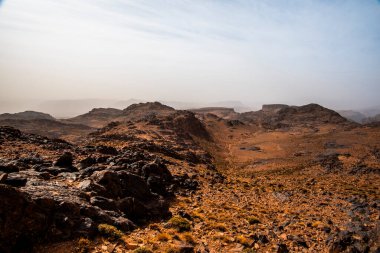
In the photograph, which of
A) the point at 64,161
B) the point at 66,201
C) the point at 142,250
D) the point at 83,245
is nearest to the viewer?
the point at 83,245

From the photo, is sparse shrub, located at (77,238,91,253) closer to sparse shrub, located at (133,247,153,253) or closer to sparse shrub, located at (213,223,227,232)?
sparse shrub, located at (133,247,153,253)

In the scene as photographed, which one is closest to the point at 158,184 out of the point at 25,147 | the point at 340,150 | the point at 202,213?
the point at 202,213

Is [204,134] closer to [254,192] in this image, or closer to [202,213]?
[254,192]

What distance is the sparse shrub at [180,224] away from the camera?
17.5 m

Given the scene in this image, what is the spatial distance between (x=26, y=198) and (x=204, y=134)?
90.6 m

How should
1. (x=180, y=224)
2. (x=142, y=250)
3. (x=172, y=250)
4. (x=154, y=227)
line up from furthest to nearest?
1. (x=180, y=224)
2. (x=154, y=227)
3. (x=172, y=250)
4. (x=142, y=250)

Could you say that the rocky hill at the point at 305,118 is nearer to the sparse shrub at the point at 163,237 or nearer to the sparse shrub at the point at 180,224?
the sparse shrub at the point at 180,224

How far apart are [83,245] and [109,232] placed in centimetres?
152

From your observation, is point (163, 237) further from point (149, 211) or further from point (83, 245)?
point (83, 245)

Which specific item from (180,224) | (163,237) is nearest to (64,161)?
(180,224)

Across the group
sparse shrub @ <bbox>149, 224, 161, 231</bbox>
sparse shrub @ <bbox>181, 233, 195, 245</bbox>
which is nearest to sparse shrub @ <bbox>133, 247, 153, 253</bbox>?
sparse shrub @ <bbox>181, 233, 195, 245</bbox>

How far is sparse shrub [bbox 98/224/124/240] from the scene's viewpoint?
14.1 m

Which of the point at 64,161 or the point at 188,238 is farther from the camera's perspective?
the point at 64,161

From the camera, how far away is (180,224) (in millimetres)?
17688
